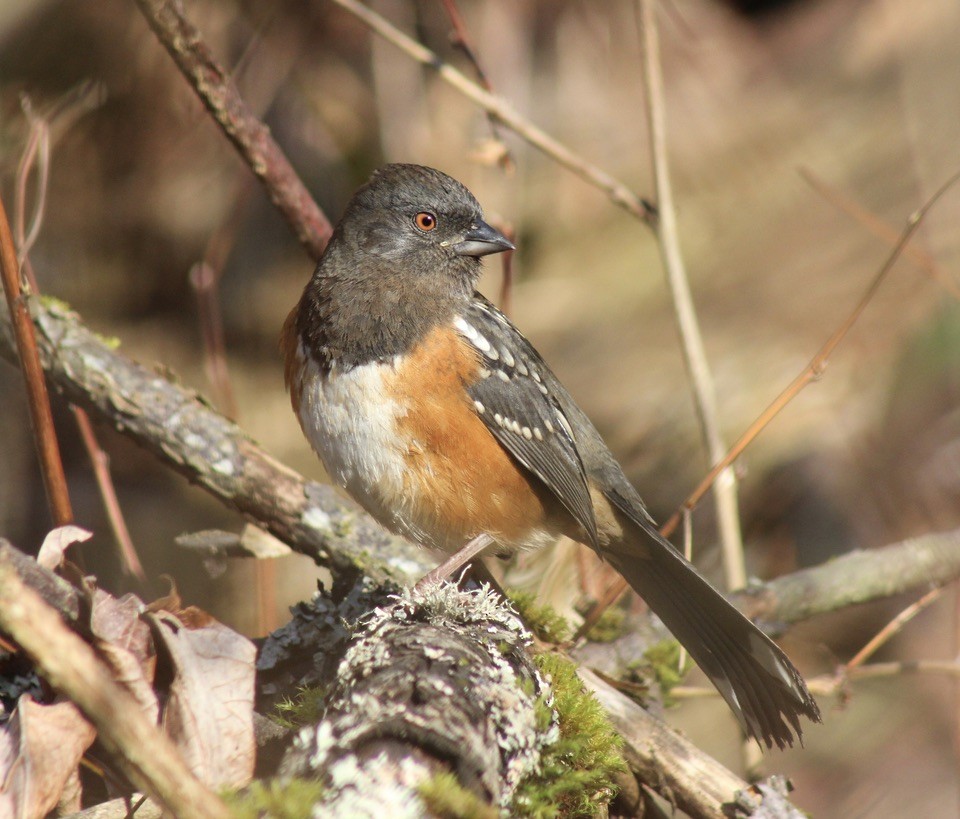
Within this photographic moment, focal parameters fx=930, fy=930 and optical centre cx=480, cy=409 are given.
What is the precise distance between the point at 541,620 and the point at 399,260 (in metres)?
1.06

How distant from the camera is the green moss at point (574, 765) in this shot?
63.0 inches

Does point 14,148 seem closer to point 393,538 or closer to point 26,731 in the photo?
point 393,538

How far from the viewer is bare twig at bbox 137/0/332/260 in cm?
244

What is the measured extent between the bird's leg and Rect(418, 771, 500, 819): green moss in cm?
103

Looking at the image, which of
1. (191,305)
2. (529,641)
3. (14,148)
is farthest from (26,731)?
(191,305)

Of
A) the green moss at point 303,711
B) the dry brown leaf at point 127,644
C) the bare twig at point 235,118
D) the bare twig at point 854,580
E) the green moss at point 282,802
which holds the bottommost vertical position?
the green moss at point 282,802

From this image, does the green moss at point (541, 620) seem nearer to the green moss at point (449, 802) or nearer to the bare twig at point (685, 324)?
the bare twig at point (685, 324)

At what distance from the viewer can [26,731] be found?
1.47 metres

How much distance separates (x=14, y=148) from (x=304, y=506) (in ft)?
7.13

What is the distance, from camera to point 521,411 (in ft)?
8.22

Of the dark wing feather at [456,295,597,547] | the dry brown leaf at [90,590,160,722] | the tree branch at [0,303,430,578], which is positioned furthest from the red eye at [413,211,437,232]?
the dry brown leaf at [90,590,160,722]

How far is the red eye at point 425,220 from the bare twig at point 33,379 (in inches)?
42.0

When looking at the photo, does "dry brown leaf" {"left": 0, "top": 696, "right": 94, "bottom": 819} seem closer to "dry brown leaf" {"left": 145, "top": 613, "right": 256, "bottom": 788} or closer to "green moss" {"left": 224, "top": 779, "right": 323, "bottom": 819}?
"dry brown leaf" {"left": 145, "top": 613, "right": 256, "bottom": 788}

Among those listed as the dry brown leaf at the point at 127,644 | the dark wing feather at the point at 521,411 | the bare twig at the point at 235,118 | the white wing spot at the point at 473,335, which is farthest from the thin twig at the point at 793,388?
the bare twig at the point at 235,118
